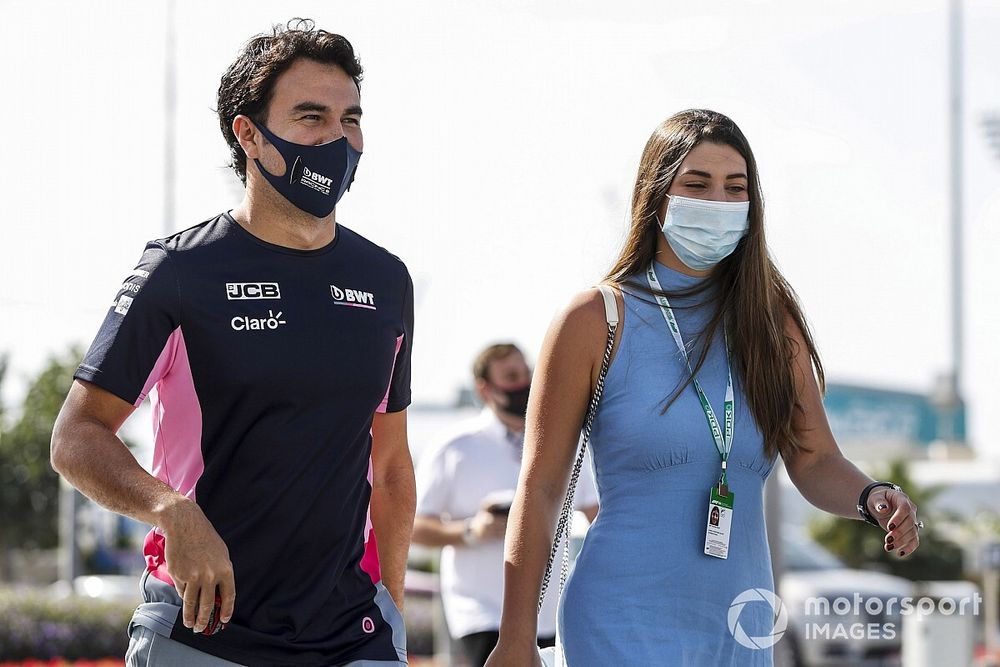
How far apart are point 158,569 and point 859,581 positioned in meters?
15.6

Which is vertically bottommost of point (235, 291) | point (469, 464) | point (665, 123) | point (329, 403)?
point (469, 464)

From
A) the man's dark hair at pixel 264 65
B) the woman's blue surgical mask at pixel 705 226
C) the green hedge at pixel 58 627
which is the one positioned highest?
the man's dark hair at pixel 264 65

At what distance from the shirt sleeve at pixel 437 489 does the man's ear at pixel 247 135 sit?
369 centimetres

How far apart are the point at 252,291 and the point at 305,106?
1.65ft

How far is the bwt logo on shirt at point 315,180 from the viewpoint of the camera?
142 inches

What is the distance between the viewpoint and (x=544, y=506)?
12.3ft

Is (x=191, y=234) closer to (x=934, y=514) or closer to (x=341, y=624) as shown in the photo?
(x=341, y=624)

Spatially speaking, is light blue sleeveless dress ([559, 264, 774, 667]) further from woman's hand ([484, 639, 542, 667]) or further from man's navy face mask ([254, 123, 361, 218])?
man's navy face mask ([254, 123, 361, 218])

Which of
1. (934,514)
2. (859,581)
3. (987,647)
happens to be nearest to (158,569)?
(987,647)

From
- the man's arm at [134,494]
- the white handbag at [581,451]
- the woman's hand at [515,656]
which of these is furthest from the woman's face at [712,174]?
the man's arm at [134,494]

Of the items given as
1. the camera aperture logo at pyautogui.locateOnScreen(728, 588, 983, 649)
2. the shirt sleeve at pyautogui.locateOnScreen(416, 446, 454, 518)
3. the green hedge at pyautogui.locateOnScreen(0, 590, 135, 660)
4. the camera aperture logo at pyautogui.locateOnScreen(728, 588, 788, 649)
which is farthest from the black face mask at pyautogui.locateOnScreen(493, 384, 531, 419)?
the green hedge at pyautogui.locateOnScreen(0, 590, 135, 660)

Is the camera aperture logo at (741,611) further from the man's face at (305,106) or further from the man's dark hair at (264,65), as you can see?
the man's dark hair at (264,65)

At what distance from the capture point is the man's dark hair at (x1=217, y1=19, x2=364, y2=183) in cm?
367

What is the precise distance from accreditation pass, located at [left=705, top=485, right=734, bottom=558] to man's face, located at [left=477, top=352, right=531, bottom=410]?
11.8 feet
